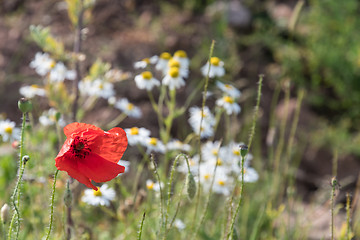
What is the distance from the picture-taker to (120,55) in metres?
3.44

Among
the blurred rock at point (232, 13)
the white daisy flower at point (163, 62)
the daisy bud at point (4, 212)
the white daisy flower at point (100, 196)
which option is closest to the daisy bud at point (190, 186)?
the white daisy flower at point (100, 196)

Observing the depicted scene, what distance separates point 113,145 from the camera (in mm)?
1101

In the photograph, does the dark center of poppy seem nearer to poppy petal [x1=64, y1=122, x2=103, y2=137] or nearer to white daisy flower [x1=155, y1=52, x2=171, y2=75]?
poppy petal [x1=64, y1=122, x2=103, y2=137]

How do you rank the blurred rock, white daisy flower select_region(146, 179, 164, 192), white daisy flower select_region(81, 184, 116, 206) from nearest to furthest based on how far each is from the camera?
white daisy flower select_region(81, 184, 116, 206), white daisy flower select_region(146, 179, 164, 192), the blurred rock

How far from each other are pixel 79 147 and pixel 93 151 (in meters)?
0.04

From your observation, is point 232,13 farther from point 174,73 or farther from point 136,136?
point 136,136

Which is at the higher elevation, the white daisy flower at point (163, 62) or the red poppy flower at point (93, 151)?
the white daisy flower at point (163, 62)

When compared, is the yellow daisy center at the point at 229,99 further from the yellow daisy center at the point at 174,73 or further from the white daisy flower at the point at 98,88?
the white daisy flower at the point at 98,88

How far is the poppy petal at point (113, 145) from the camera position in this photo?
1.09m

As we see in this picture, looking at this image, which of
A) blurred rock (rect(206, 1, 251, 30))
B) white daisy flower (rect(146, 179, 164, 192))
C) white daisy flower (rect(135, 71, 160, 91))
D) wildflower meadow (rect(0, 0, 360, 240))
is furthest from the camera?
blurred rock (rect(206, 1, 251, 30))

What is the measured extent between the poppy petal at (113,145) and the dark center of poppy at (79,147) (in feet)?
0.11

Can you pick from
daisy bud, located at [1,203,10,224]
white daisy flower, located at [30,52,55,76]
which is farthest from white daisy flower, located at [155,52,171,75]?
daisy bud, located at [1,203,10,224]

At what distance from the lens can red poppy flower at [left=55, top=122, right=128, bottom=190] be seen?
1.03m

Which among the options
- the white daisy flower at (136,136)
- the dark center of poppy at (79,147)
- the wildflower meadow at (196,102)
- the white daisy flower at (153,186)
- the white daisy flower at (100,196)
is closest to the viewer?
the dark center of poppy at (79,147)
